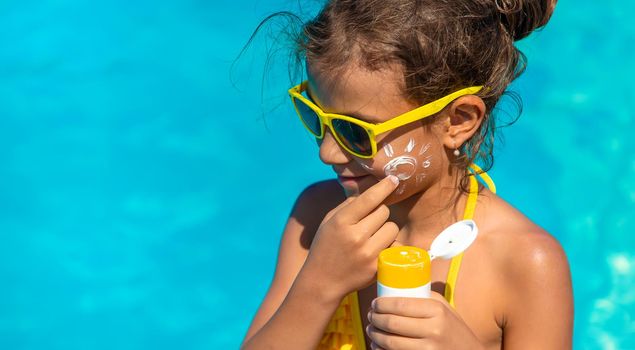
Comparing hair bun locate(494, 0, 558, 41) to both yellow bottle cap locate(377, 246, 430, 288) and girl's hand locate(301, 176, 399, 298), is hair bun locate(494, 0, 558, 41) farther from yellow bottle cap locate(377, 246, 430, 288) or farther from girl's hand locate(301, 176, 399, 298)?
yellow bottle cap locate(377, 246, 430, 288)

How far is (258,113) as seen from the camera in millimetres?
5512

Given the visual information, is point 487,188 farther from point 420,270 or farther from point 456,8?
point 420,270

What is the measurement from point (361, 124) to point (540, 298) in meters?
0.71

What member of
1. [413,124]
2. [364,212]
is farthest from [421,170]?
[364,212]

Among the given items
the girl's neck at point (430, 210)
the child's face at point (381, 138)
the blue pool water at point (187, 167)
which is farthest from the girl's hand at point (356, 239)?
the blue pool water at point (187, 167)

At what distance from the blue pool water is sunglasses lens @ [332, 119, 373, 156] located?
2.41 m

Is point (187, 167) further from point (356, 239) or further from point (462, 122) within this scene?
point (356, 239)

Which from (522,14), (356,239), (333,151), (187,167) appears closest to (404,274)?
(356,239)

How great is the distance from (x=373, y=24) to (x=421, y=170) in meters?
0.45

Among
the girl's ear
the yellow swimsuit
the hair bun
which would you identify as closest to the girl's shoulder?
the yellow swimsuit

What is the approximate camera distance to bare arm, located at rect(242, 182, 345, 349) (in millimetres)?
2455

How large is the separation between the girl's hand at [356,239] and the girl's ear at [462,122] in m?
0.26

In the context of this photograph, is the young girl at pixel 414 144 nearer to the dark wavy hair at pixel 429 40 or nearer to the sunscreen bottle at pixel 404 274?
the dark wavy hair at pixel 429 40

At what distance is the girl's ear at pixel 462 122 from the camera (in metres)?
2.48
